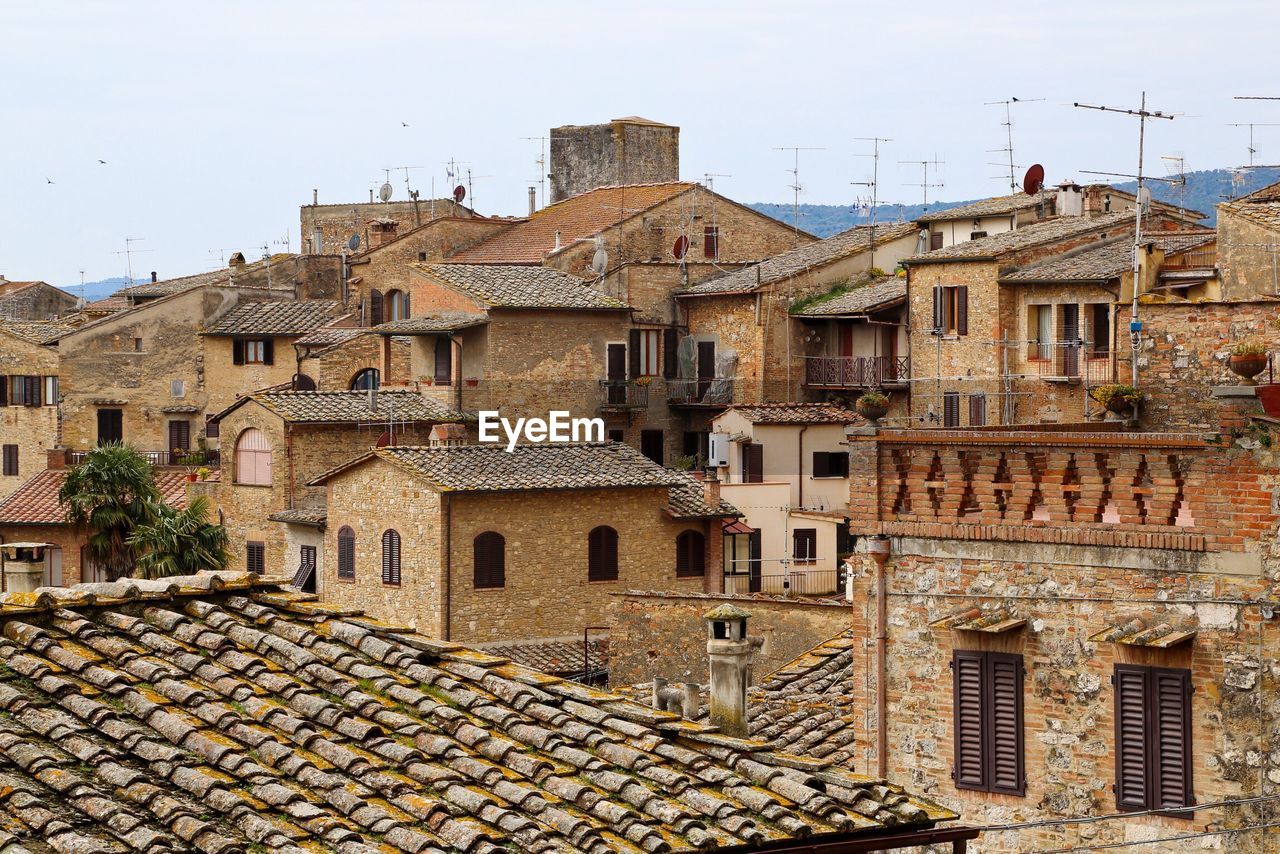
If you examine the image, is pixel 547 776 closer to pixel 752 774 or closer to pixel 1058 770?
pixel 752 774

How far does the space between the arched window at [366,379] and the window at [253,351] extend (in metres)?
9.79

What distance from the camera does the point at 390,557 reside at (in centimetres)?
4525

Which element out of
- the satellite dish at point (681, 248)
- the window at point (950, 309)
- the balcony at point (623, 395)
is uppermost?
the satellite dish at point (681, 248)

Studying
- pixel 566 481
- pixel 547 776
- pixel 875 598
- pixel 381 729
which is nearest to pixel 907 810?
pixel 547 776

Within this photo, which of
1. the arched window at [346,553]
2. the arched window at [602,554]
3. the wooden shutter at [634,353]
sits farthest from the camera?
the wooden shutter at [634,353]

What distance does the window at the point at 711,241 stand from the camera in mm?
66625

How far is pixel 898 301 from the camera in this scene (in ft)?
185

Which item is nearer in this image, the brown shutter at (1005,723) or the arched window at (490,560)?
the brown shutter at (1005,723)

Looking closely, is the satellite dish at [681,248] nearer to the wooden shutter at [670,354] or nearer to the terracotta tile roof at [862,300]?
the wooden shutter at [670,354]

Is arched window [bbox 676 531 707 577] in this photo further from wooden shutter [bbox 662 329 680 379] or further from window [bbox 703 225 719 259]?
window [bbox 703 225 719 259]

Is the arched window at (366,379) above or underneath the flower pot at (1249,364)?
underneath

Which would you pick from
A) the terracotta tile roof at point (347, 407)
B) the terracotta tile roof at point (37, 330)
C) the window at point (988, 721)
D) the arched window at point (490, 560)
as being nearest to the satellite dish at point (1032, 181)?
the terracotta tile roof at point (347, 407)

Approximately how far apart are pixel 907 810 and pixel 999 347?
40.8 m

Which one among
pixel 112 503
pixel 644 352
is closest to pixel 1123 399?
pixel 112 503
